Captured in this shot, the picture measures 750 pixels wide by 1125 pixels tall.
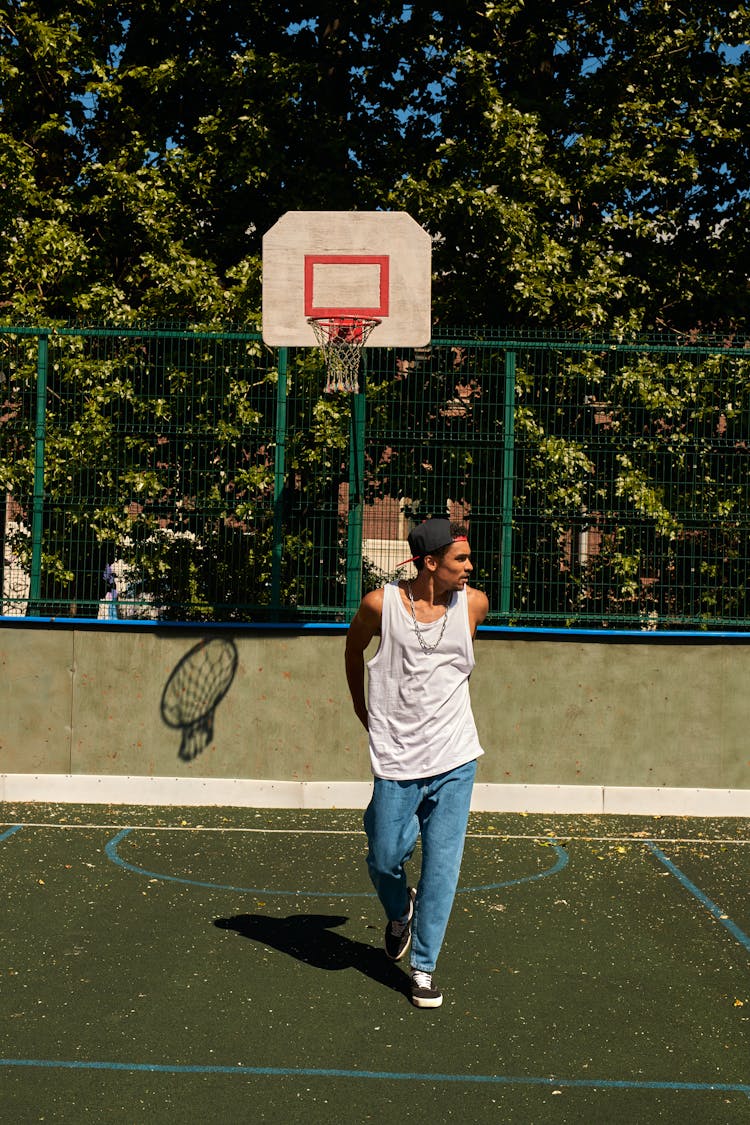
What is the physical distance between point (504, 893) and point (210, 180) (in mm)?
9459

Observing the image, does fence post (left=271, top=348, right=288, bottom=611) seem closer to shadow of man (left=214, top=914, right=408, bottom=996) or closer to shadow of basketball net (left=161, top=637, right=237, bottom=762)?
shadow of basketball net (left=161, top=637, right=237, bottom=762)

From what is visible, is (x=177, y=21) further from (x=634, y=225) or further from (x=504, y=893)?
(x=504, y=893)

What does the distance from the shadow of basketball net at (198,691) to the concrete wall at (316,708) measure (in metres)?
0.01

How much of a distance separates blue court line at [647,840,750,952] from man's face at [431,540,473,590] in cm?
252

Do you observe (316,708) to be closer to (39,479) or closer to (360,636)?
(39,479)

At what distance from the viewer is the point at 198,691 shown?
10109mm

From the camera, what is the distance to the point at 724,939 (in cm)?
646

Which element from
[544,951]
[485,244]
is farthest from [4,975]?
[485,244]

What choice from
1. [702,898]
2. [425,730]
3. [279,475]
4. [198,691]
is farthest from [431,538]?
[198,691]

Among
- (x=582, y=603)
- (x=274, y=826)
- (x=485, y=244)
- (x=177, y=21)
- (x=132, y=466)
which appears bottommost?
(x=274, y=826)

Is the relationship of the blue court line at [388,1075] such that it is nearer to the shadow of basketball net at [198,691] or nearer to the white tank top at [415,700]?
the white tank top at [415,700]

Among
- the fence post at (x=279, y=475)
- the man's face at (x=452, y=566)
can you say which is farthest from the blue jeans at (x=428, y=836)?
the fence post at (x=279, y=475)

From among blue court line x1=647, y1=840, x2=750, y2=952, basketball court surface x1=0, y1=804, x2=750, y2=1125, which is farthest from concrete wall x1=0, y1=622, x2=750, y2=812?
blue court line x1=647, y1=840, x2=750, y2=952

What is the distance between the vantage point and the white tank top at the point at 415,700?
5348 millimetres
